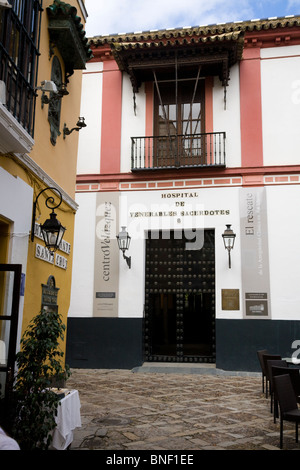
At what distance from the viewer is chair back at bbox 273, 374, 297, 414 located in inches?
198

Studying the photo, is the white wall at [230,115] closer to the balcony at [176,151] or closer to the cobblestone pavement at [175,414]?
the balcony at [176,151]

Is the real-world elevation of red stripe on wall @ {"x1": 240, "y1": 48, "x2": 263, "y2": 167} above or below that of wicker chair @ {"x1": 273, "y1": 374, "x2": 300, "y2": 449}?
above

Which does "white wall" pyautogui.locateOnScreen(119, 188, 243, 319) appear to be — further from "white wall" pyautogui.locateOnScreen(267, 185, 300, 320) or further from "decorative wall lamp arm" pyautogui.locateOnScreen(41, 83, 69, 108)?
"decorative wall lamp arm" pyautogui.locateOnScreen(41, 83, 69, 108)

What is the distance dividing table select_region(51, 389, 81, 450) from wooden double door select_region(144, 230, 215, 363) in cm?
640

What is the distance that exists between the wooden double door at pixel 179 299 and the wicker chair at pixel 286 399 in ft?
19.4

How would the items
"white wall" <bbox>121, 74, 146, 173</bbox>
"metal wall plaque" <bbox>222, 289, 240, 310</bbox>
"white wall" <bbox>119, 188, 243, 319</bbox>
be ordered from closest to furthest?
"metal wall plaque" <bbox>222, 289, 240, 310</bbox> → "white wall" <bbox>119, 188, 243, 319</bbox> → "white wall" <bbox>121, 74, 146, 173</bbox>

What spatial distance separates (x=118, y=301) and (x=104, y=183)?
2957mm

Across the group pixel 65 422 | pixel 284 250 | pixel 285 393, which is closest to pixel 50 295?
pixel 65 422

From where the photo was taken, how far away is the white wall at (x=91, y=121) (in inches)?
471

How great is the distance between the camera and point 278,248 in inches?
422

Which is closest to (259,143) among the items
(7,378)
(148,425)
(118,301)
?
(118,301)

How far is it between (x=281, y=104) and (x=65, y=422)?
9226 mm

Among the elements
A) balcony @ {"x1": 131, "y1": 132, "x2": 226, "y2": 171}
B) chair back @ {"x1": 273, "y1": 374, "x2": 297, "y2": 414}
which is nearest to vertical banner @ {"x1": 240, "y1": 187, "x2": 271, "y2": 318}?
balcony @ {"x1": 131, "y1": 132, "x2": 226, "y2": 171}

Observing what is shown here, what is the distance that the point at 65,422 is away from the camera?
15.2ft
